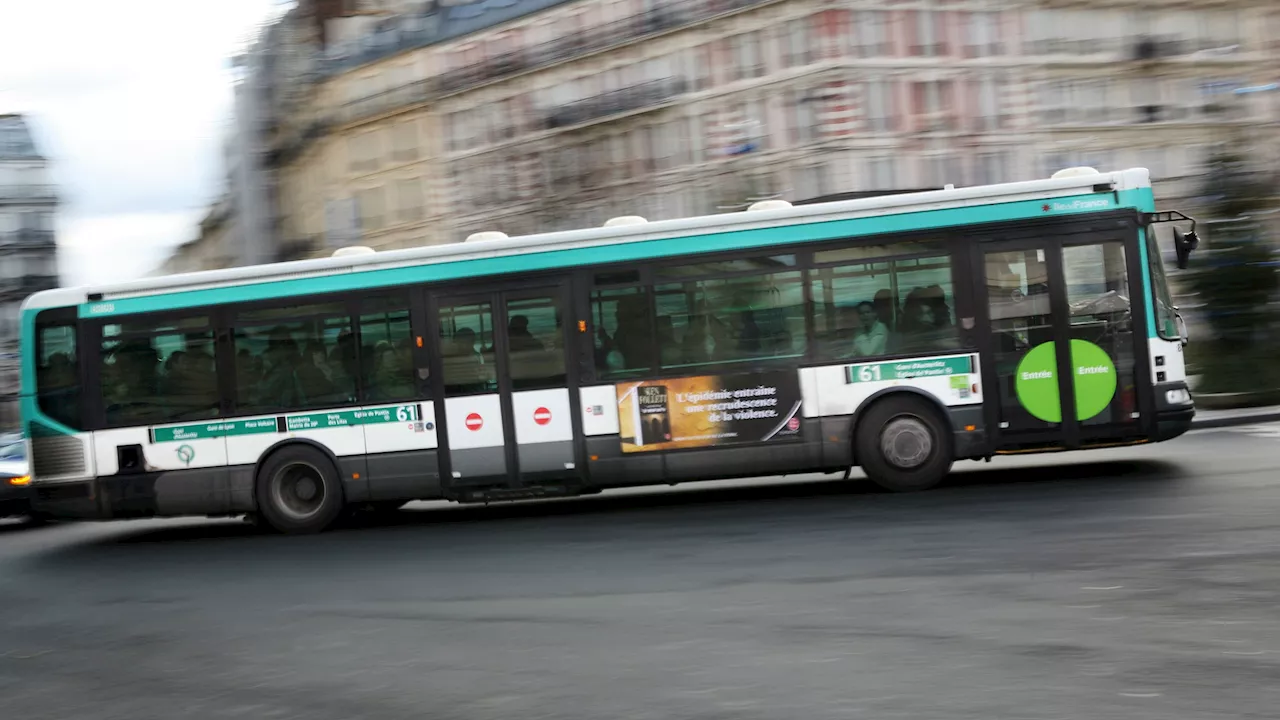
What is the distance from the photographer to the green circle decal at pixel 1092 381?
44.7ft

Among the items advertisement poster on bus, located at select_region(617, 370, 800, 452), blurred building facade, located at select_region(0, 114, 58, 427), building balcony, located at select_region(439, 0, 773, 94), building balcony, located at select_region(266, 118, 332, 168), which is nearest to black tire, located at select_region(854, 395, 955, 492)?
advertisement poster on bus, located at select_region(617, 370, 800, 452)

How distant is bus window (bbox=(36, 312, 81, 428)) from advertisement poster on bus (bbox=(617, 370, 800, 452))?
20.6ft

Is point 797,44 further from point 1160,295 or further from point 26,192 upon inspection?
point 26,192

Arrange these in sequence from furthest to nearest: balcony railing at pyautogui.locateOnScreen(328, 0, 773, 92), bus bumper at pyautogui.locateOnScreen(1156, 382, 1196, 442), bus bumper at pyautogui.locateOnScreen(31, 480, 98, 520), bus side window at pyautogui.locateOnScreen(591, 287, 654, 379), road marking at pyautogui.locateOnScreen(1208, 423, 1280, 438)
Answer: balcony railing at pyautogui.locateOnScreen(328, 0, 773, 92) < road marking at pyautogui.locateOnScreen(1208, 423, 1280, 438) < bus bumper at pyautogui.locateOnScreen(31, 480, 98, 520) < bus side window at pyautogui.locateOnScreen(591, 287, 654, 379) < bus bumper at pyautogui.locateOnScreen(1156, 382, 1196, 442)

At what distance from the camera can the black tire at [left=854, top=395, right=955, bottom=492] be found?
13.9 meters

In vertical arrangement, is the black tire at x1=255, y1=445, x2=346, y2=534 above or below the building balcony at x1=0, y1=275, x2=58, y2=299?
below

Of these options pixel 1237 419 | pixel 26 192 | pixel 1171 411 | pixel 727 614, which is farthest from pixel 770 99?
pixel 26 192

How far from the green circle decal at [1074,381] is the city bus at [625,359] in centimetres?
2

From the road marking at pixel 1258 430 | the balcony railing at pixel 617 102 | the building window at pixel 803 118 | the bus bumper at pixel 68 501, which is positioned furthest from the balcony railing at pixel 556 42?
the bus bumper at pixel 68 501

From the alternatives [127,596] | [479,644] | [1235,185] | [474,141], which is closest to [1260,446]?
[1235,185]

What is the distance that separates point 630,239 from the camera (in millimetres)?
14695

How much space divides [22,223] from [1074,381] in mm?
83709

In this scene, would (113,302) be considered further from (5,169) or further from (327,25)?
(5,169)

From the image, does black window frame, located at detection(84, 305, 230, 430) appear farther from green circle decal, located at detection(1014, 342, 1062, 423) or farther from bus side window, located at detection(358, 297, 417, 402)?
green circle decal, located at detection(1014, 342, 1062, 423)
